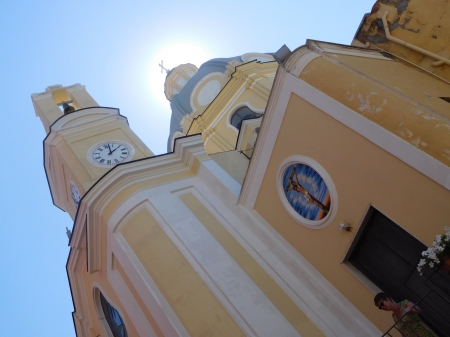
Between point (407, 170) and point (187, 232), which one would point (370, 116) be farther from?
point (187, 232)

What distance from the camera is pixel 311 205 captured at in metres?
6.71

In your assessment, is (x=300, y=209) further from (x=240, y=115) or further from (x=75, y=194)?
(x=240, y=115)

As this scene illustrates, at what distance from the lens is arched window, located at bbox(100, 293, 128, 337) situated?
940 cm

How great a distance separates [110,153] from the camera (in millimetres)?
11180

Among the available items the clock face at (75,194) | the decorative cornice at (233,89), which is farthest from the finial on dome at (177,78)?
the clock face at (75,194)

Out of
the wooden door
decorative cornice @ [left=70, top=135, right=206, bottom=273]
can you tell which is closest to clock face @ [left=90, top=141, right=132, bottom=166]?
decorative cornice @ [left=70, top=135, right=206, bottom=273]

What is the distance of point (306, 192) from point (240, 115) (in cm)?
991

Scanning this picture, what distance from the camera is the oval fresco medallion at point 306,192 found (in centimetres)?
645

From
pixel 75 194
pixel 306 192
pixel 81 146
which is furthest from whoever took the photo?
pixel 75 194

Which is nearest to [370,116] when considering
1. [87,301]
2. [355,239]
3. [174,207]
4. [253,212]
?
[355,239]

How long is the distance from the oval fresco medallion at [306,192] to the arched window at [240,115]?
886cm

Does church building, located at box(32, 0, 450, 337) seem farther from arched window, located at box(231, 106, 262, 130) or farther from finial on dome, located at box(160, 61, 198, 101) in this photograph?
finial on dome, located at box(160, 61, 198, 101)

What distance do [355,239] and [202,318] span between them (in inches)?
104

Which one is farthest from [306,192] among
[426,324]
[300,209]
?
[426,324]
